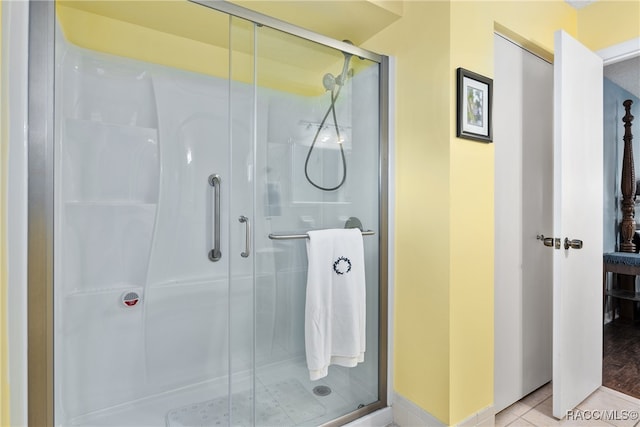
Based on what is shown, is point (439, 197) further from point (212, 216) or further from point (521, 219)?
point (212, 216)

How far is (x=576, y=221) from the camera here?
1780 mm

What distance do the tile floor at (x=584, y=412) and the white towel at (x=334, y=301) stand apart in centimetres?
→ 91

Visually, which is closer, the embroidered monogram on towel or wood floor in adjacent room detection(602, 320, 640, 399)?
the embroidered monogram on towel

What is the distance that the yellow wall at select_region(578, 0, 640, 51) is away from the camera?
6.18ft

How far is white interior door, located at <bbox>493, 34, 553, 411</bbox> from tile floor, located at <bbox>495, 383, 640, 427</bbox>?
0.06 metres

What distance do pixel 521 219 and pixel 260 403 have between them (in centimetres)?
167

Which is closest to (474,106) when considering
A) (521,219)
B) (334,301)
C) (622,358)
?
(521,219)

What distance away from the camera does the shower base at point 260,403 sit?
1.51 m

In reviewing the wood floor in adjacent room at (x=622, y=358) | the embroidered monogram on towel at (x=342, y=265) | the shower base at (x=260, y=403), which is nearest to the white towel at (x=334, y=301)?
the embroidered monogram on towel at (x=342, y=265)

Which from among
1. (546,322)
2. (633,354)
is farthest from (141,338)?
(633,354)

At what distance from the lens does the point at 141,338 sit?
1800 millimetres

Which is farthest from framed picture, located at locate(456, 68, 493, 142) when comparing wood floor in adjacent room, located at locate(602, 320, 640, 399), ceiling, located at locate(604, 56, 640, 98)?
ceiling, located at locate(604, 56, 640, 98)

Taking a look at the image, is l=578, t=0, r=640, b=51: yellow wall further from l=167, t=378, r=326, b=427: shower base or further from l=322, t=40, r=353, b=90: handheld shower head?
l=167, t=378, r=326, b=427: shower base
